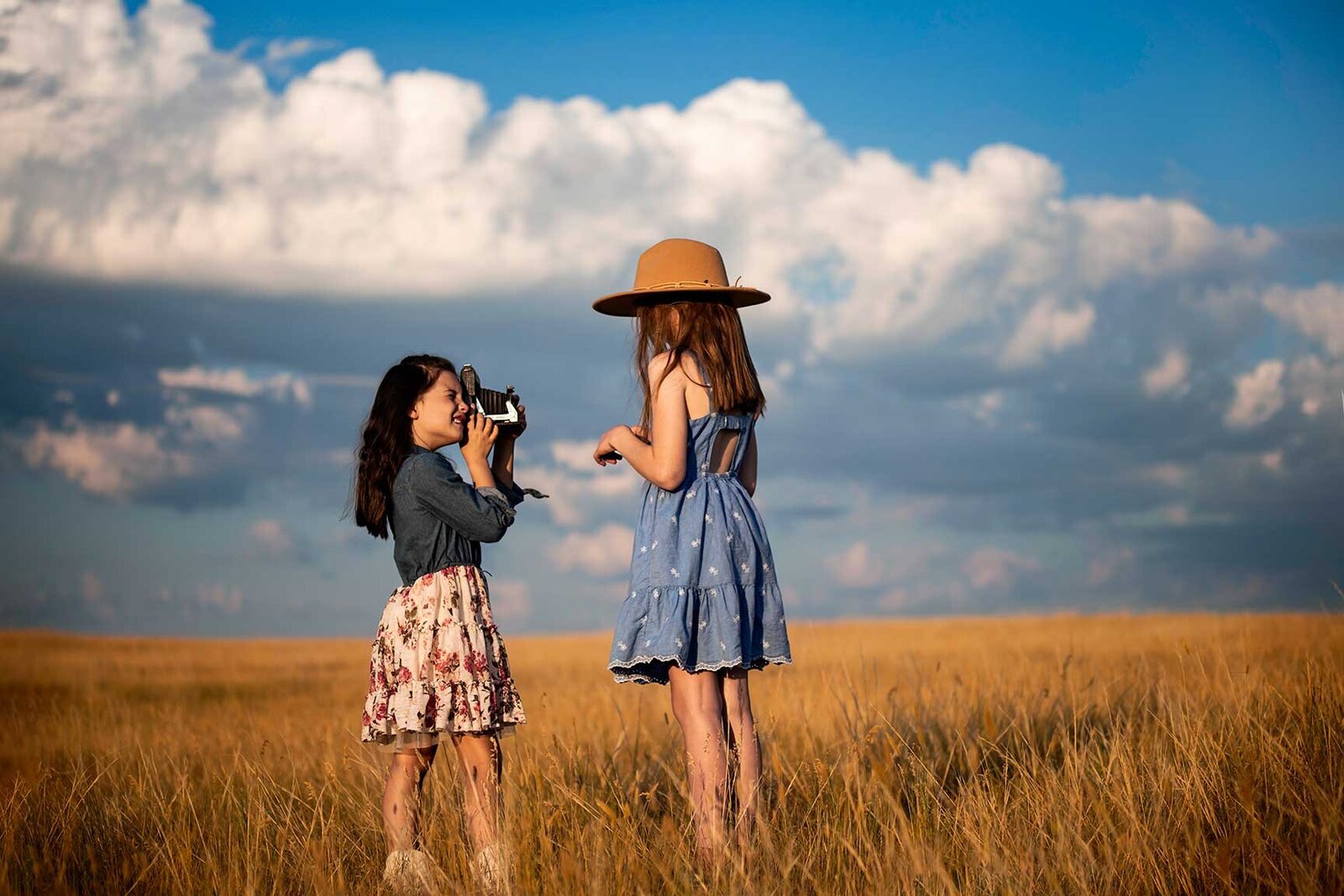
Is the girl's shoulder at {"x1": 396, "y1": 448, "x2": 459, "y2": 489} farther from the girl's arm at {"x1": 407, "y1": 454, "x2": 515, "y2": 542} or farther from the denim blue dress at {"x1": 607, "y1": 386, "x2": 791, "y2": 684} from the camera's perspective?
the denim blue dress at {"x1": 607, "y1": 386, "x2": 791, "y2": 684}

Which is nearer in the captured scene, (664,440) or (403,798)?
(664,440)

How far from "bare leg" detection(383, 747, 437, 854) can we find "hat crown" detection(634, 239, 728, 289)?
81.6 inches

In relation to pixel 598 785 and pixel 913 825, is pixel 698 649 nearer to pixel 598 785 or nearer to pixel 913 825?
pixel 913 825

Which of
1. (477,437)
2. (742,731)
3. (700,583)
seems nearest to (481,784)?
(742,731)

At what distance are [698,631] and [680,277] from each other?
1399 mm

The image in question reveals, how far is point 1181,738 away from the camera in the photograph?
563cm

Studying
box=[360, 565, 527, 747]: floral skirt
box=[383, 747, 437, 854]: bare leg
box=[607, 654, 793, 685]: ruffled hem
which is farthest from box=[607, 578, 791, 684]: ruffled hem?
box=[383, 747, 437, 854]: bare leg

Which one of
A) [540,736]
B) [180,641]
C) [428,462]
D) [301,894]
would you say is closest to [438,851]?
[301,894]

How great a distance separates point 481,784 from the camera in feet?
14.8

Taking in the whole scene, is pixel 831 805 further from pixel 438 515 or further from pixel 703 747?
pixel 438 515

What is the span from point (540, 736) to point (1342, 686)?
4667 mm

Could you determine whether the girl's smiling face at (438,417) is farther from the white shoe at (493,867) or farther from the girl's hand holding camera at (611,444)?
the white shoe at (493,867)

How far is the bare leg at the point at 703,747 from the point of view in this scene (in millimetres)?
4258

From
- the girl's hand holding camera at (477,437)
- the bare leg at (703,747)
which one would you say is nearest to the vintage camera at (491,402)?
the girl's hand holding camera at (477,437)
